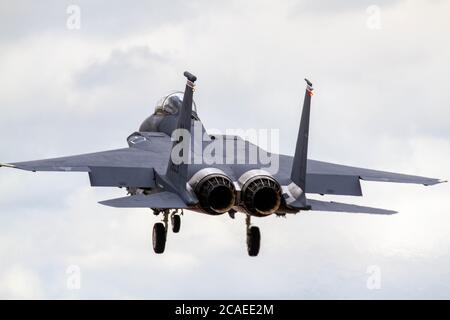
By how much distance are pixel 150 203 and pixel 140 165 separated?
4855 millimetres

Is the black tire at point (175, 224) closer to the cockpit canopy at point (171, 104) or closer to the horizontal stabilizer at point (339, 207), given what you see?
the cockpit canopy at point (171, 104)

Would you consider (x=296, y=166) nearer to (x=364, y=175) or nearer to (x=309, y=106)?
(x=309, y=106)

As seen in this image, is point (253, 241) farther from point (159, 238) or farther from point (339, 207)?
point (339, 207)

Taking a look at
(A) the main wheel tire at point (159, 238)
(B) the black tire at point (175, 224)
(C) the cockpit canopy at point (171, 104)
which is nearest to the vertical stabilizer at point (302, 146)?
(A) the main wheel tire at point (159, 238)

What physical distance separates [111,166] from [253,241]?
189 inches

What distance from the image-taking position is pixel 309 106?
110 ft

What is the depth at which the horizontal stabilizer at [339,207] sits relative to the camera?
112 feet

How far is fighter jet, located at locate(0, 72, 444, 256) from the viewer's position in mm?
34281

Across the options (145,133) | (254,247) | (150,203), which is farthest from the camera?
(145,133)

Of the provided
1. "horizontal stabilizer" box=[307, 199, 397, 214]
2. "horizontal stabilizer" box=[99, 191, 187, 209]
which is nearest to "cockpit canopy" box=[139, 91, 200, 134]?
"horizontal stabilizer" box=[99, 191, 187, 209]

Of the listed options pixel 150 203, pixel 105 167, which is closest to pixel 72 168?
pixel 105 167

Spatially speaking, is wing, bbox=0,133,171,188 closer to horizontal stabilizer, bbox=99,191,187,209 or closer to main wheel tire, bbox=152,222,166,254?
main wheel tire, bbox=152,222,166,254

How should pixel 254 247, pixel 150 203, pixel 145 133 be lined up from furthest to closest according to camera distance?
pixel 145 133 → pixel 254 247 → pixel 150 203

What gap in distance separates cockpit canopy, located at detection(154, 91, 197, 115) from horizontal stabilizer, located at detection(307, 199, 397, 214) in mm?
8611
